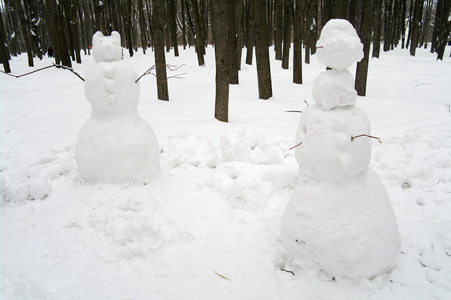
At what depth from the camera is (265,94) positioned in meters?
7.45

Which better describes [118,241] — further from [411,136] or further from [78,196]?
[411,136]

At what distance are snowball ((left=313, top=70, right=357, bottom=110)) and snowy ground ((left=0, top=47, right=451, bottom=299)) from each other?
1.37 meters

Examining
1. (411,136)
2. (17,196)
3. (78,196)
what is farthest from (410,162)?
(17,196)

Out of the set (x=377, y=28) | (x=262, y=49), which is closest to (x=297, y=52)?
(x=262, y=49)

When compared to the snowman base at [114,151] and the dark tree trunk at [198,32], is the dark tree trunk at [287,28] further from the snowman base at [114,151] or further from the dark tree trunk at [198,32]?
the snowman base at [114,151]

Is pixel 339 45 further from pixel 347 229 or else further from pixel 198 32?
pixel 198 32

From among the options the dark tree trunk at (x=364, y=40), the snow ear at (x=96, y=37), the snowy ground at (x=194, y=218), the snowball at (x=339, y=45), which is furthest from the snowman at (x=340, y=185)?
the dark tree trunk at (x=364, y=40)

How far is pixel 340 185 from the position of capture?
224cm

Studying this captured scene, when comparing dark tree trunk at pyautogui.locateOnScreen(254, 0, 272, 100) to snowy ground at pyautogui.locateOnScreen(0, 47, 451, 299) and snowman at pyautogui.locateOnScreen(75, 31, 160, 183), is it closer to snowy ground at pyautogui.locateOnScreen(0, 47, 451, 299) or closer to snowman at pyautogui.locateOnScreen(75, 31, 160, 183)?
snowy ground at pyautogui.locateOnScreen(0, 47, 451, 299)

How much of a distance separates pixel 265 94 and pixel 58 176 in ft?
17.5

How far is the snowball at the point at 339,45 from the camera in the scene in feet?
6.77

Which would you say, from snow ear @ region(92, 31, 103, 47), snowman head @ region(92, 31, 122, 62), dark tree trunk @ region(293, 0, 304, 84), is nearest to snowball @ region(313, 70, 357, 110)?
snowman head @ region(92, 31, 122, 62)

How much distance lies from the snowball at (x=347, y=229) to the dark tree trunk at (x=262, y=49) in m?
5.42

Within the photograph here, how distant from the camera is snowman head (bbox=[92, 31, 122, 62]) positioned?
3176mm
